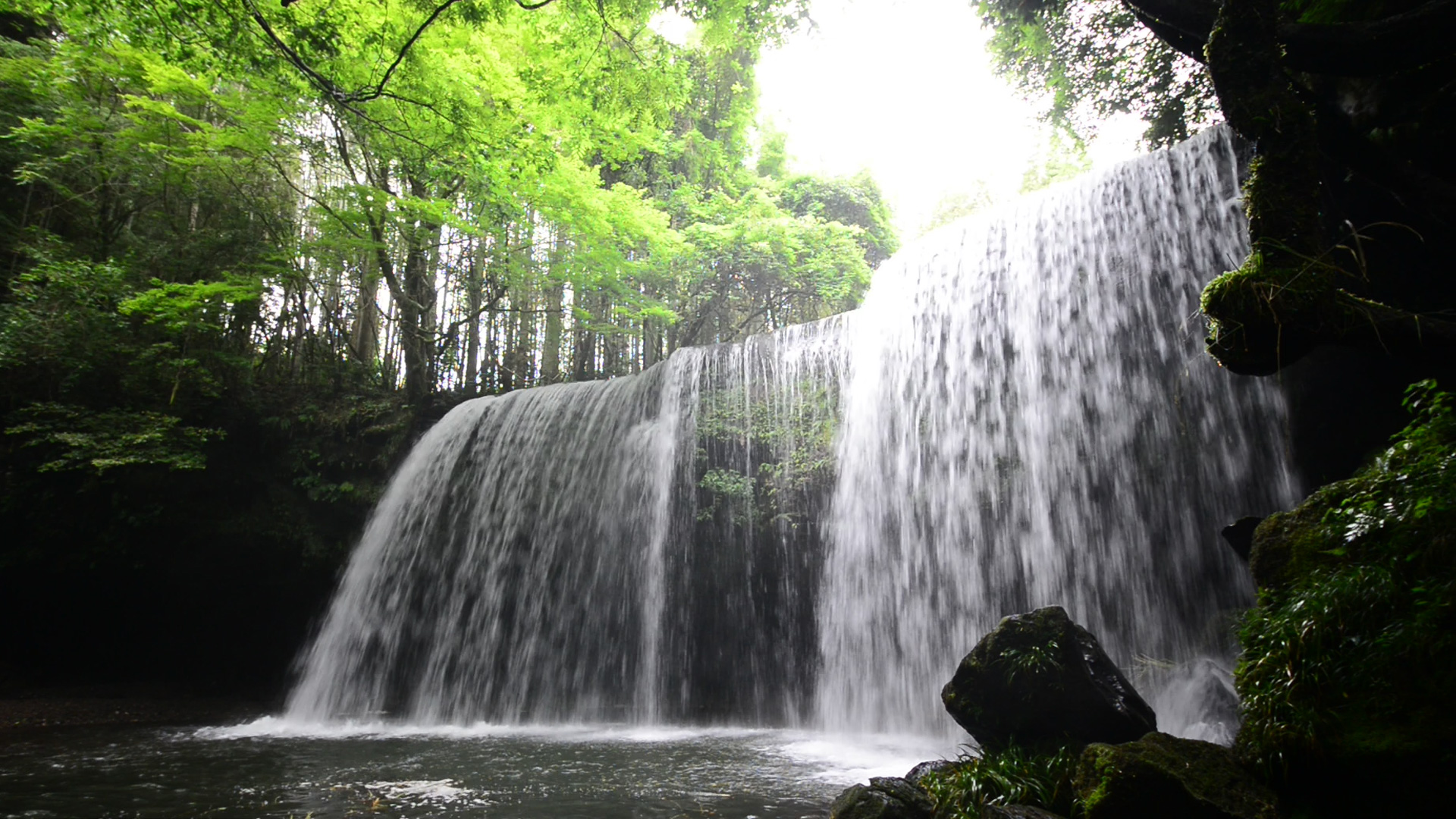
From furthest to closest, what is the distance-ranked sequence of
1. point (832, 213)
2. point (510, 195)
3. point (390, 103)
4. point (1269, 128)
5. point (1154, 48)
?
point (832, 213), point (510, 195), point (390, 103), point (1154, 48), point (1269, 128)

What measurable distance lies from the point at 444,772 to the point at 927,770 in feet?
→ 12.9

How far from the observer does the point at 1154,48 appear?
32.0ft

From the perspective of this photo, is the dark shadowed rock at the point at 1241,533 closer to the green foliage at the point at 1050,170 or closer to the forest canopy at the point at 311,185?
the forest canopy at the point at 311,185

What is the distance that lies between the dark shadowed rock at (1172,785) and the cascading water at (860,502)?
12.6ft

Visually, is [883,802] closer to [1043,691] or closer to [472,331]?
[1043,691]

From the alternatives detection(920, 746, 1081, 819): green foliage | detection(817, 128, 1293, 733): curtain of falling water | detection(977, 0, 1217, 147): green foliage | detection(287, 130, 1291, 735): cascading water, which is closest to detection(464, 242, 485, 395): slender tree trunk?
detection(287, 130, 1291, 735): cascading water

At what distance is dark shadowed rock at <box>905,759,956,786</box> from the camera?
4.46 metres

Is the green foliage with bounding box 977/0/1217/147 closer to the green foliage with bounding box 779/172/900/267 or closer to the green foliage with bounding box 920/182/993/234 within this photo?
the green foliage with bounding box 779/172/900/267

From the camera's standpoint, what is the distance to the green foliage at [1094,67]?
32.1 feet

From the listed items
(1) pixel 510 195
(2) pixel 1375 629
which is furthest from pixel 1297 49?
(1) pixel 510 195

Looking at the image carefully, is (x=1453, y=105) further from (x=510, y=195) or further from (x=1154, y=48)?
(x=510, y=195)

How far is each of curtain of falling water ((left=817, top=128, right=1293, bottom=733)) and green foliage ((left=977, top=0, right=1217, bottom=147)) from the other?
2253mm

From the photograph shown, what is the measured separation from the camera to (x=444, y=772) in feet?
18.5

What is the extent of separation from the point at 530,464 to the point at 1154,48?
1154 centimetres
